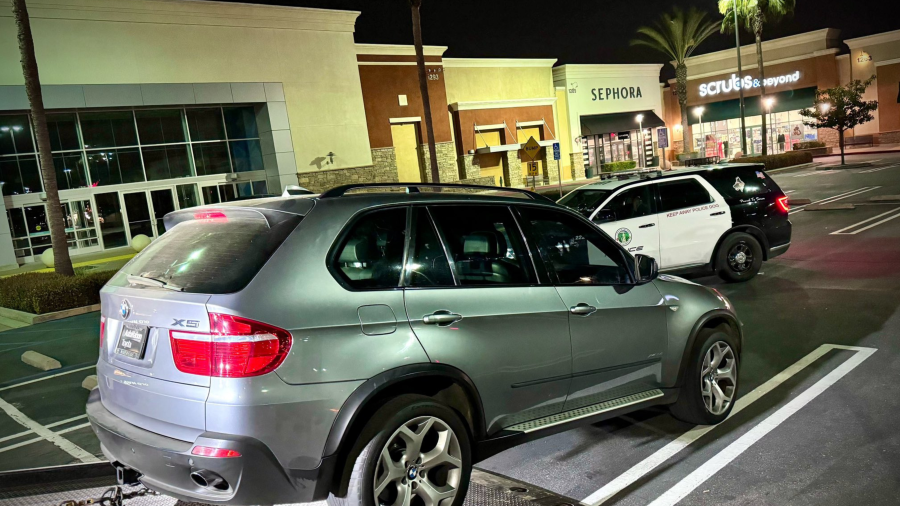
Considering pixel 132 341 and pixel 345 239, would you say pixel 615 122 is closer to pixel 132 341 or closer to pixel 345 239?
pixel 345 239

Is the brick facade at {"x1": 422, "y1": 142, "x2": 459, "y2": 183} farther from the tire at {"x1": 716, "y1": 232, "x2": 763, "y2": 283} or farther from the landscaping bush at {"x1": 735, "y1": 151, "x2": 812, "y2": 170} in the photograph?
the tire at {"x1": 716, "y1": 232, "x2": 763, "y2": 283}

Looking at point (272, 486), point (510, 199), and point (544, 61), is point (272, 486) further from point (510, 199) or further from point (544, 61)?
point (544, 61)

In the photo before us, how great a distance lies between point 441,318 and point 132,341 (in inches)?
60.3

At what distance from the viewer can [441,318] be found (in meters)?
3.24

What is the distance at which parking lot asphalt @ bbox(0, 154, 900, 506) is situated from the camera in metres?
3.80

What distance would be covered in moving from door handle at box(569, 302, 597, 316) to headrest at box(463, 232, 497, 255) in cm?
59

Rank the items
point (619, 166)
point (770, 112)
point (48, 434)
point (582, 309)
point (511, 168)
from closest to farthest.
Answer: point (582, 309) < point (48, 434) < point (511, 168) < point (619, 166) < point (770, 112)

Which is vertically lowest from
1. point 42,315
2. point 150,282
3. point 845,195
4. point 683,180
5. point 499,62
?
point 845,195

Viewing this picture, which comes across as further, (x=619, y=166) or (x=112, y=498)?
(x=619, y=166)

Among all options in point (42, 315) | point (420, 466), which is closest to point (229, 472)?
point (420, 466)

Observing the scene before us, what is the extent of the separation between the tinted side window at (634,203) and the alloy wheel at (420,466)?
23.0ft

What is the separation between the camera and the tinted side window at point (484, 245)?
11.8 feet

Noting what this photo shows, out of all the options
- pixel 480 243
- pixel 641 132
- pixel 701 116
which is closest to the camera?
pixel 480 243

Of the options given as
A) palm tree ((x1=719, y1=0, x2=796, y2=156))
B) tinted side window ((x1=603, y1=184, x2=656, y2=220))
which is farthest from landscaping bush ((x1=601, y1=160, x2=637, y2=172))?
tinted side window ((x1=603, y1=184, x2=656, y2=220))
